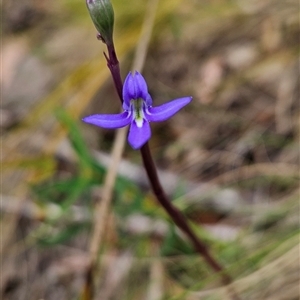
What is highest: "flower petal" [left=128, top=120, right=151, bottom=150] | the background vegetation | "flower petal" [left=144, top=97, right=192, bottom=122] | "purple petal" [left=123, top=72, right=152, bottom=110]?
the background vegetation

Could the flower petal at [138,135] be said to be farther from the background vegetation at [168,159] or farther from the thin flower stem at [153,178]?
the background vegetation at [168,159]

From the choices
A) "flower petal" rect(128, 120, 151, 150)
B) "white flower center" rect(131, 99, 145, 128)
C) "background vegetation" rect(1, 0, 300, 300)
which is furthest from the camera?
"background vegetation" rect(1, 0, 300, 300)

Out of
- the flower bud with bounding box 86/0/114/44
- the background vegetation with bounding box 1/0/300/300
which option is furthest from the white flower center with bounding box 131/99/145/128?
the background vegetation with bounding box 1/0/300/300

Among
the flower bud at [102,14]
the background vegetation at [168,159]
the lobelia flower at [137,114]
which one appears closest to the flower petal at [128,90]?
the lobelia flower at [137,114]

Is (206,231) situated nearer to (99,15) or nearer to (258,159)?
(258,159)

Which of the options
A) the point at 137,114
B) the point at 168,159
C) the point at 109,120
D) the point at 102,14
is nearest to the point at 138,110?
the point at 137,114

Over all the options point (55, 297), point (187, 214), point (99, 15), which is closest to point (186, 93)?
point (187, 214)

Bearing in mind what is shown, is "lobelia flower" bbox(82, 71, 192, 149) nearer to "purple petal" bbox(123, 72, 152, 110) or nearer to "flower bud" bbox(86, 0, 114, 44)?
"purple petal" bbox(123, 72, 152, 110)
